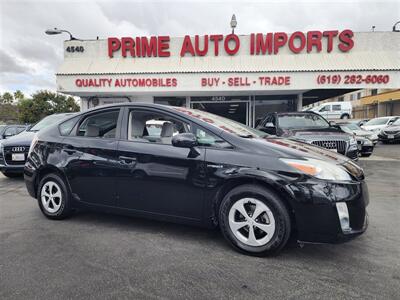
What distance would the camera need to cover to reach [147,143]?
3.37 meters

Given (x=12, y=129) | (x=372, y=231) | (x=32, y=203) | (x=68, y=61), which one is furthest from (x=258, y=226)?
(x=12, y=129)

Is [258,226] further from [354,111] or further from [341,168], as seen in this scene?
[354,111]

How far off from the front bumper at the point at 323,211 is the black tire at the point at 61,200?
2880 millimetres

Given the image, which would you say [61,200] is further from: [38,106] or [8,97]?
[8,97]

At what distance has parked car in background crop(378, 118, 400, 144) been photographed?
1633 cm

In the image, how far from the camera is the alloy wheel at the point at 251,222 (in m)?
2.78

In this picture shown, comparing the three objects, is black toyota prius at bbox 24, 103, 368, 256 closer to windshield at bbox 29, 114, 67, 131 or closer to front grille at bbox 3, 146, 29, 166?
front grille at bbox 3, 146, 29, 166

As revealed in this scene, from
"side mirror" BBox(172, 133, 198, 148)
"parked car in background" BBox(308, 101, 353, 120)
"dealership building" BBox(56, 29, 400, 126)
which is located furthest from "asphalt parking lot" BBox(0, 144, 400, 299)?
"parked car in background" BBox(308, 101, 353, 120)

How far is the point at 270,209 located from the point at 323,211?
0.47 metres

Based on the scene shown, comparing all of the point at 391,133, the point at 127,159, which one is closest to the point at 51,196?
the point at 127,159

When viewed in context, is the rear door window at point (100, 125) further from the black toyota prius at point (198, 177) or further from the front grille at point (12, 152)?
the front grille at point (12, 152)

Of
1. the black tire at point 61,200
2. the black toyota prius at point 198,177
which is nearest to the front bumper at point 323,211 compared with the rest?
the black toyota prius at point 198,177

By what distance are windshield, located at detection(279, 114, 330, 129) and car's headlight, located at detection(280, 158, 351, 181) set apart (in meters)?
5.01

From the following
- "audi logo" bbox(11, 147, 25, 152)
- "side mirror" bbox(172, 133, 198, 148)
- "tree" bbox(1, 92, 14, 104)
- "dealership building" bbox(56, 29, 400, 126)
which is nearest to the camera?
"side mirror" bbox(172, 133, 198, 148)
